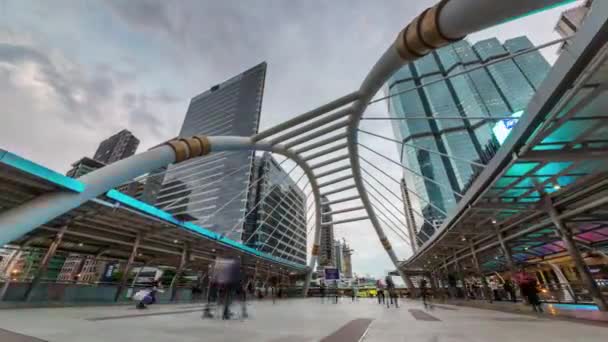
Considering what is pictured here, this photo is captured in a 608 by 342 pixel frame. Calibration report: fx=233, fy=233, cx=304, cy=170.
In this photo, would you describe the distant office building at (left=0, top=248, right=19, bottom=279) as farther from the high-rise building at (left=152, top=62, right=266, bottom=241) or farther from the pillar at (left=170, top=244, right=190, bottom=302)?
the high-rise building at (left=152, top=62, right=266, bottom=241)

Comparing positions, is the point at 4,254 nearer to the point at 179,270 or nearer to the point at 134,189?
the point at 179,270

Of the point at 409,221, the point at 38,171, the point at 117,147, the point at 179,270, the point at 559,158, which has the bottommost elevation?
the point at 179,270

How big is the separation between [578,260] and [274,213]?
65929 millimetres

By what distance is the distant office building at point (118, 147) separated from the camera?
130 metres

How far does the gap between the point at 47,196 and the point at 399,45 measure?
33.2 ft

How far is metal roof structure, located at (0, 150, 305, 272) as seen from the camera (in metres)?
6.09

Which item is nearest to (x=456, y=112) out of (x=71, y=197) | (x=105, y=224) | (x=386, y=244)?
(x=386, y=244)

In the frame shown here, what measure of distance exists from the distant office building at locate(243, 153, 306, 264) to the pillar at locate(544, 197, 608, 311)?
46028mm

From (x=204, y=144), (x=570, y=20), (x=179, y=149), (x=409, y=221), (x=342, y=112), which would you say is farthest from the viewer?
(x=409, y=221)

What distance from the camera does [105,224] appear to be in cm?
1214

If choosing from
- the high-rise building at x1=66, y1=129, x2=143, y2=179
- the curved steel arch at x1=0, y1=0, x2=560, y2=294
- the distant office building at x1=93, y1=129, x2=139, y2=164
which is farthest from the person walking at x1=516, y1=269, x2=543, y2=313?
the distant office building at x1=93, y1=129, x2=139, y2=164

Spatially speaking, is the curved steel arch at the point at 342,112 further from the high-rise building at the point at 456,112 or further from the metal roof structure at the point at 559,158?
the high-rise building at the point at 456,112

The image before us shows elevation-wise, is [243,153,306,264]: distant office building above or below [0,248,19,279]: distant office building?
above

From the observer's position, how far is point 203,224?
208ft
